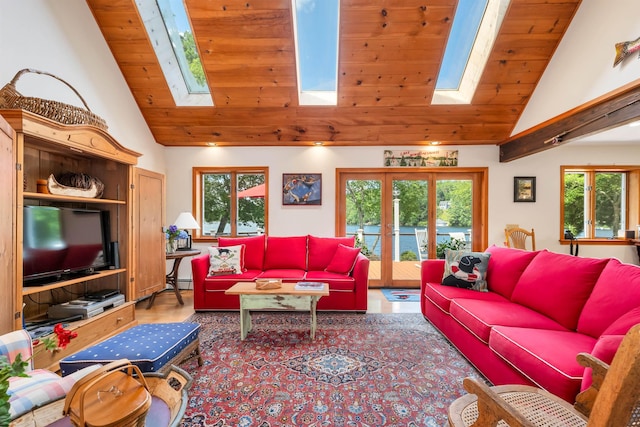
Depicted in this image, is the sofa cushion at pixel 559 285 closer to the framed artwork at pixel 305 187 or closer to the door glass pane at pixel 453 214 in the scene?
the door glass pane at pixel 453 214

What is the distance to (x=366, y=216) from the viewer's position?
4680 mm

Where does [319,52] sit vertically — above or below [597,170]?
above

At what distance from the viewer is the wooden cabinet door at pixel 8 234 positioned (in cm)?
169

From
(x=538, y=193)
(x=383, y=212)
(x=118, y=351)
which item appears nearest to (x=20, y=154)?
(x=118, y=351)

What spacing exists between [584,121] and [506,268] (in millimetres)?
1846

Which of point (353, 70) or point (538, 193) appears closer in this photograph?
point (353, 70)

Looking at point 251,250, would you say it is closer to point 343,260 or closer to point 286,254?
point 286,254

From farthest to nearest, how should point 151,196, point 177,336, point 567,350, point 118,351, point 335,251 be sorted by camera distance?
point 335,251 < point 151,196 < point 177,336 < point 118,351 < point 567,350

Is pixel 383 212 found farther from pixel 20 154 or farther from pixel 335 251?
pixel 20 154

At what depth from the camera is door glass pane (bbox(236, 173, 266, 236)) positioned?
4.75 metres

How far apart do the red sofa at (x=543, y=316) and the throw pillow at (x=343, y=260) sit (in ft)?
3.70

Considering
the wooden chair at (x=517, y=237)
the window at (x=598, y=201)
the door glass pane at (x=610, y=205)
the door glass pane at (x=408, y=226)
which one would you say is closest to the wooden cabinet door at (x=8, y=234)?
the door glass pane at (x=408, y=226)

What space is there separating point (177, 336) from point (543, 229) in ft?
17.5

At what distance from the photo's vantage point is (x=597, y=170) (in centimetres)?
463
